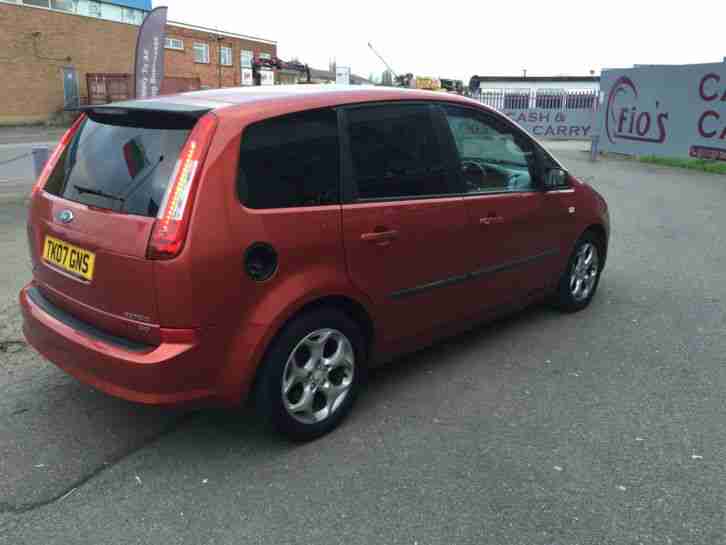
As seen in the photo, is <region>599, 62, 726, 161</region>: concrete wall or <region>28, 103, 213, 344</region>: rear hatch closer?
<region>28, 103, 213, 344</region>: rear hatch

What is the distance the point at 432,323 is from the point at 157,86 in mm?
7135

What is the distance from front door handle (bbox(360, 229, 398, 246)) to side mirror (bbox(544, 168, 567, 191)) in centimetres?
168

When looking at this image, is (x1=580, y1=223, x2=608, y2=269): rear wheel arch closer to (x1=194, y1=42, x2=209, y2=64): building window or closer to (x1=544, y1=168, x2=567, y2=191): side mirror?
(x1=544, y1=168, x2=567, y2=191): side mirror

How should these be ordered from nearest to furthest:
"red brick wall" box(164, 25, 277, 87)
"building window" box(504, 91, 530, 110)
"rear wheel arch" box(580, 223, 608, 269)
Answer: "rear wheel arch" box(580, 223, 608, 269)
"building window" box(504, 91, 530, 110)
"red brick wall" box(164, 25, 277, 87)

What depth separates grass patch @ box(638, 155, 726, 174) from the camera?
1589 centimetres

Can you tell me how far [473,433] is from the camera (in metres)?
3.43

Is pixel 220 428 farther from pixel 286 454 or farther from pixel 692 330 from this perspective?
pixel 692 330

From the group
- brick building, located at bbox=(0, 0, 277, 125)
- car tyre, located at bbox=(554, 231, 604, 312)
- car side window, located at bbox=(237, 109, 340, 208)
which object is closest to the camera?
car side window, located at bbox=(237, 109, 340, 208)

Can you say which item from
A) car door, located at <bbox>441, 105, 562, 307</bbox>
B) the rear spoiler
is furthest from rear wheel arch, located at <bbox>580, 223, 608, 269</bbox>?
the rear spoiler

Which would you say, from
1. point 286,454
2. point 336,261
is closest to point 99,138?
point 336,261

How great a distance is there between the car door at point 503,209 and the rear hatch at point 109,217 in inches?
74.2

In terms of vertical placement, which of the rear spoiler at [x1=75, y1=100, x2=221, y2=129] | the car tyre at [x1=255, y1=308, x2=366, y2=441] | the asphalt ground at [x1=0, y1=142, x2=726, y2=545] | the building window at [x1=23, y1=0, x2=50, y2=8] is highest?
the building window at [x1=23, y1=0, x2=50, y2=8]

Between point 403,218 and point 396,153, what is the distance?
39cm

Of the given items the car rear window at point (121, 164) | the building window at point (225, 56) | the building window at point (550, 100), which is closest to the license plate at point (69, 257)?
the car rear window at point (121, 164)
